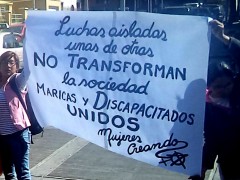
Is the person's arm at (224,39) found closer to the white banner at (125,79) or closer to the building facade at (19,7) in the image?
the white banner at (125,79)

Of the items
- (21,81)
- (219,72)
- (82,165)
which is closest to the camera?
(219,72)

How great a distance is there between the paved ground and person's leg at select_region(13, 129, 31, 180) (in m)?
1.13

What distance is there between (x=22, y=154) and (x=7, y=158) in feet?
0.54

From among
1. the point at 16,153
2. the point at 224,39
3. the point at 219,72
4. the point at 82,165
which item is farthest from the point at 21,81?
the point at 82,165

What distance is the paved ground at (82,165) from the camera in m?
5.51

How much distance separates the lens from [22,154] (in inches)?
172

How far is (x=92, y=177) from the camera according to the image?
5.47 m

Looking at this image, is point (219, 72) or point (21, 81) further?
point (21, 81)

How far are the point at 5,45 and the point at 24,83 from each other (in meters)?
12.1

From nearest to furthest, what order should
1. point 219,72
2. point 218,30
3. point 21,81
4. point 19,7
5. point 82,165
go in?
point 218,30
point 219,72
point 21,81
point 82,165
point 19,7

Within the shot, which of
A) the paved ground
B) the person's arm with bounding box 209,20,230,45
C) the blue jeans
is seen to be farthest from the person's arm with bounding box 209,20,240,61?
the paved ground

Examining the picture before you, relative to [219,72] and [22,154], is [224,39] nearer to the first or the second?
[219,72]

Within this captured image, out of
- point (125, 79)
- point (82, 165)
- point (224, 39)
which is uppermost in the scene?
point (224, 39)

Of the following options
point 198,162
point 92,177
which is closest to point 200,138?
point 198,162
